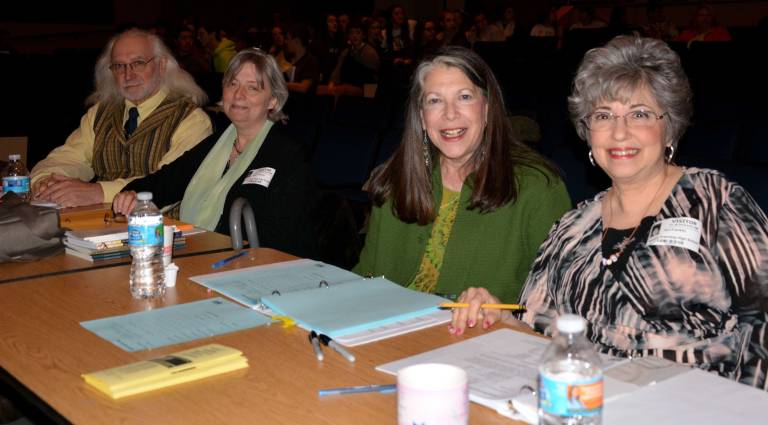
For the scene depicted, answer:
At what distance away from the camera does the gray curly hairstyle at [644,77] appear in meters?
2.01

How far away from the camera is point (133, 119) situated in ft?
13.5

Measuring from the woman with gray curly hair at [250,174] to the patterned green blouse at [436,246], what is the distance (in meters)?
0.62

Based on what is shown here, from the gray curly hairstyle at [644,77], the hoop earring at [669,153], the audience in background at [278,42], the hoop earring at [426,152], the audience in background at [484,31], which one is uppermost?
the audience in background at [484,31]

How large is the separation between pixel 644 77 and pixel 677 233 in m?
0.40

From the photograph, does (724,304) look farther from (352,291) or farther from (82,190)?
(82,190)

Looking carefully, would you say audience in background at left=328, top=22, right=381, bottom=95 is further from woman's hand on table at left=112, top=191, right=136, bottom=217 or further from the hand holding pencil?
the hand holding pencil

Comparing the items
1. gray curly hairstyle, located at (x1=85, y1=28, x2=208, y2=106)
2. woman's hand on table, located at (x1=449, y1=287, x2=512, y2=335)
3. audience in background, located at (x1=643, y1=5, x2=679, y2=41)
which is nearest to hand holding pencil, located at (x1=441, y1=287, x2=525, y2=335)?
woman's hand on table, located at (x1=449, y1=287, x2=512, y2=335)

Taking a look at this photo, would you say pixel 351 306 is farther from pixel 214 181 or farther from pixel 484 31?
pixel 484 31

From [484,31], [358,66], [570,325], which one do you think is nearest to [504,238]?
[570,325]

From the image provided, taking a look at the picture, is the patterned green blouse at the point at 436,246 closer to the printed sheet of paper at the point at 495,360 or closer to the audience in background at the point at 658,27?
the printed sheet of paper at the point at 495,360

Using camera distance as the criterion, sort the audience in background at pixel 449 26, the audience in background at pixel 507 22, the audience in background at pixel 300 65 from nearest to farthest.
Answer: the audience in background at pixel 300 65 → the audience in background at pixel 449 26 → the audience in background at pixel 507 22

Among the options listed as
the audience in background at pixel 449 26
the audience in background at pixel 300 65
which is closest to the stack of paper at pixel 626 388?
the audience in background at pixel 300 65

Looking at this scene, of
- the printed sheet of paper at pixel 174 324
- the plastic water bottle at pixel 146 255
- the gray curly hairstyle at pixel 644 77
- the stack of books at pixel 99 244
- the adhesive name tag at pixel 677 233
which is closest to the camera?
the printed sheet of paper at pixel 174 324

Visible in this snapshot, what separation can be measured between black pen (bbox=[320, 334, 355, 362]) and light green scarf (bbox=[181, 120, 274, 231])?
5.65 feet
